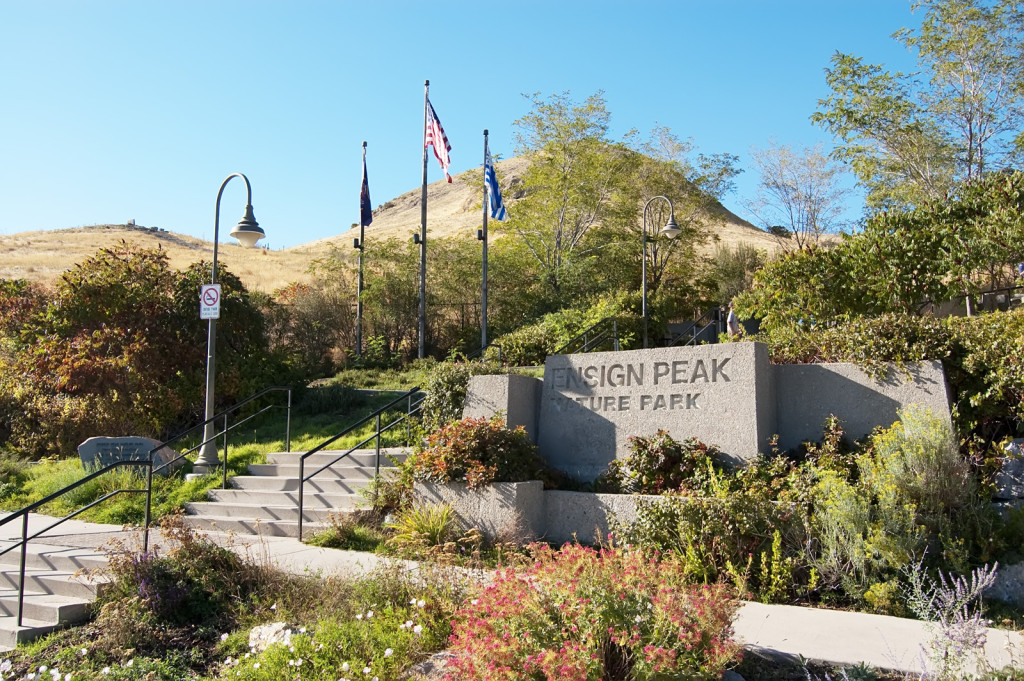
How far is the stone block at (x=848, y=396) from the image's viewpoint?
7742 mm

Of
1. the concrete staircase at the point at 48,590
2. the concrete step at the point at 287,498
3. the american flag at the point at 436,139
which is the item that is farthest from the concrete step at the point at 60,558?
the american flag at the point at 436,139

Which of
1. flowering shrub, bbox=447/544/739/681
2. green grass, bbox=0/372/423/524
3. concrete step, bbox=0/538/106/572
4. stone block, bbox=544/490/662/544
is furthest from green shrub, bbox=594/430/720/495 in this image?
concrete step, bbox=0/538/106/572

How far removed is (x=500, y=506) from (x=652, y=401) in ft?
7.25

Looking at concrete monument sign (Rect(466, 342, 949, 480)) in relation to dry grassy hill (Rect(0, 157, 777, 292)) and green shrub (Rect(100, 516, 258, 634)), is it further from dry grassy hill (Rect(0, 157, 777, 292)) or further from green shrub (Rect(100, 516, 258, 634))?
dry grassy hill (Rect(0, 157, 777, 292))

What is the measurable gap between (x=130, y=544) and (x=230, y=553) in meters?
1.74

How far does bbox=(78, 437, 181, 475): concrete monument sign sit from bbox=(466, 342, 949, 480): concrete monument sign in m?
6.46

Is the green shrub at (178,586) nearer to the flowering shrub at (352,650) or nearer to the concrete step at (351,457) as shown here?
the flowering shrub at (352,650)

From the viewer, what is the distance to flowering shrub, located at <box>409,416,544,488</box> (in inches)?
335

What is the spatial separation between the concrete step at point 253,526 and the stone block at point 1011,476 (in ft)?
22.7

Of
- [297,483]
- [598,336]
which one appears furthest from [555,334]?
[297,483]

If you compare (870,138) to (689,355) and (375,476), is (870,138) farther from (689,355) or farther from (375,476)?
(375,476)

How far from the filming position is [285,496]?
34.2ft

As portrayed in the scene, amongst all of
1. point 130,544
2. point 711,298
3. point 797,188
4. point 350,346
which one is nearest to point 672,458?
point 130,544

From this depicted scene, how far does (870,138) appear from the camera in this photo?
863 inches
